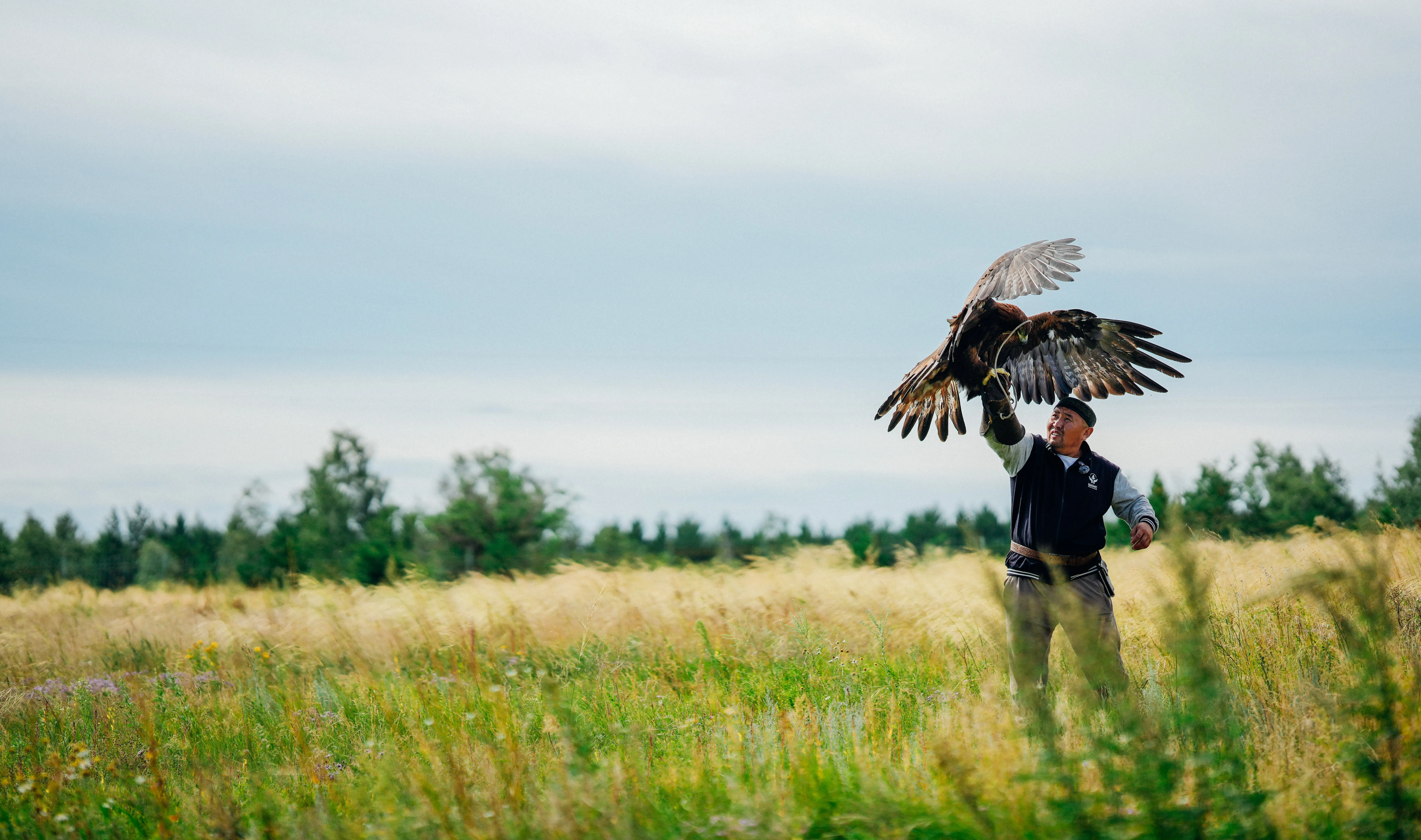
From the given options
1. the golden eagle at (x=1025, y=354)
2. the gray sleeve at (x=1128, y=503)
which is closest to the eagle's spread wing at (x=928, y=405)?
the golden eagle at (x=1025, y=354)

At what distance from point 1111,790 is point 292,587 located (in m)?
17.0

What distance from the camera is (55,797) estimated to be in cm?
416

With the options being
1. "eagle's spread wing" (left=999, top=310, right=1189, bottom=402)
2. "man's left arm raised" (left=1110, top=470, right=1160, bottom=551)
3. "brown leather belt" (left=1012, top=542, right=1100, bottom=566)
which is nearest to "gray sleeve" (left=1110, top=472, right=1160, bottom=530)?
"man's left arm raised" (left=1110, top=470, right=1160, bottom=551)

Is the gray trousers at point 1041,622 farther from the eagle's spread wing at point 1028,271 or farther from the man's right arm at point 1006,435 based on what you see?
the eagle's spread wing at point 1028,271

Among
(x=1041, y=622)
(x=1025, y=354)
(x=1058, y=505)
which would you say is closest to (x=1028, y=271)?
(x=1025, y=354)

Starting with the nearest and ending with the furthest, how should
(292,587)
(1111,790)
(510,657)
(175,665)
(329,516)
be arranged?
(1111,790), (510,657), (175,665), (292,587), (329,516)

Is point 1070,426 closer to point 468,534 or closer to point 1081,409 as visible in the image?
point 1081,409

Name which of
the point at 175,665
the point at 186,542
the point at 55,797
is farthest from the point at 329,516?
the point at 55,797

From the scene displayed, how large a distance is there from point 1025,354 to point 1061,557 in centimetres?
131

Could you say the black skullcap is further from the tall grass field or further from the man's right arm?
the tall grass field

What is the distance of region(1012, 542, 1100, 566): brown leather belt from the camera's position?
14.4 ft

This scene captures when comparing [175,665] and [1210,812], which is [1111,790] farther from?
[175,665]

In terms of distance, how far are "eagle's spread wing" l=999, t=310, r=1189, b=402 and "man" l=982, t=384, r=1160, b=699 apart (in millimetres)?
456

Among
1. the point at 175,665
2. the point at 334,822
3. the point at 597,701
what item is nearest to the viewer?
the point at 334,822
